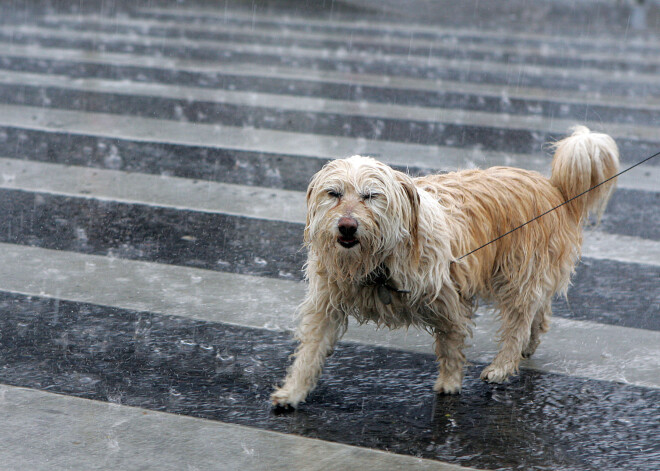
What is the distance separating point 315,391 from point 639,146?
202 inches

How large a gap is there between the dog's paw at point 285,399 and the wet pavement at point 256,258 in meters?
0.04

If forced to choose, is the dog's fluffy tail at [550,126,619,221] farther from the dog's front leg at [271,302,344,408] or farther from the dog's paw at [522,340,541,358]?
the dog's front leg at [271,302,344,408]

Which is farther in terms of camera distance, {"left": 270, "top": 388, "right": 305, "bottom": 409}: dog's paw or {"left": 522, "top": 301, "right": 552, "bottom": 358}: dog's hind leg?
{"left": 522, "top": 301, "right": 552, "bottom": 358}: dog's hind leg

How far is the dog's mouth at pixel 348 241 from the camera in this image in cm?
342

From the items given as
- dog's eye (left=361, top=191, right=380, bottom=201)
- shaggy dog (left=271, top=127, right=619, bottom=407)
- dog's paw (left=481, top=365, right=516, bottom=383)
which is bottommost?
dog's paw (left=481, top=365, right=516, bottom=383)

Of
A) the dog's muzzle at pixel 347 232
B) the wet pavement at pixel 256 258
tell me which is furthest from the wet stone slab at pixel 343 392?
the dog's muzzle at pixel 347 232

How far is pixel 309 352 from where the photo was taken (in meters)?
3.76

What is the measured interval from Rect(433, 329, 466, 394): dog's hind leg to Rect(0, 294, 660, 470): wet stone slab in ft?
0.16

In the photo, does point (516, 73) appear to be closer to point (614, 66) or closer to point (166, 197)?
point (614, 66)

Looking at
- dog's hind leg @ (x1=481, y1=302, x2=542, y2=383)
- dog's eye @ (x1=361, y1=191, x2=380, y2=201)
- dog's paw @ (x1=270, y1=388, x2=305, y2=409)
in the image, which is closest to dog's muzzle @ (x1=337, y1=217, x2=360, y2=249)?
dog's eye @ (x1=361, y1=191, x2=380, y2=201)

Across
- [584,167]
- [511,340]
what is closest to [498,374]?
[511,340]

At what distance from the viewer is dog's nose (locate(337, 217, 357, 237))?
339cm

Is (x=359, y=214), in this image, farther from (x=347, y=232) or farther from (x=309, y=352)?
(x=309, y=352)

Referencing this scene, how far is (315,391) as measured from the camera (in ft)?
12.9
